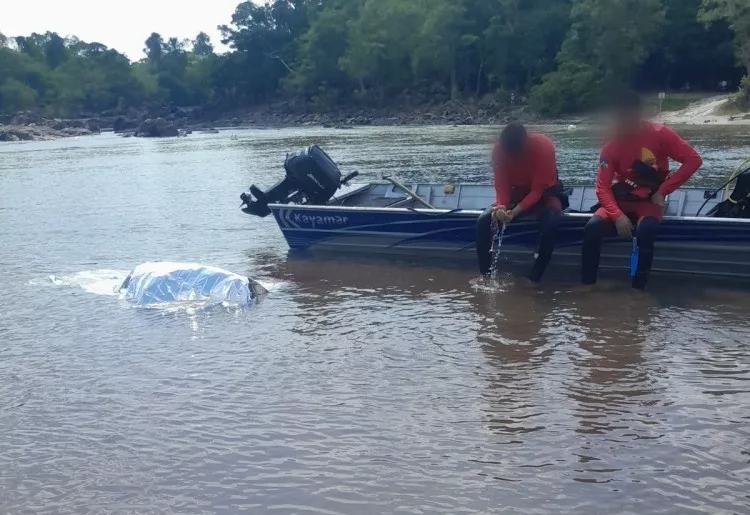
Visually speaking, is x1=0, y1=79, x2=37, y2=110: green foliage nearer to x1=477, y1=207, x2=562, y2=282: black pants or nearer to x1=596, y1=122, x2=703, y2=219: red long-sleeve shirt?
x1=477, y1=207, x2=562, y2=282: black pants

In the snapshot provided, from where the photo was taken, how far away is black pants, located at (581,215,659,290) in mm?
7500

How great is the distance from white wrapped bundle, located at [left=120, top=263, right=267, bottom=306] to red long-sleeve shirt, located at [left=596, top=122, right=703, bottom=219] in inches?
145

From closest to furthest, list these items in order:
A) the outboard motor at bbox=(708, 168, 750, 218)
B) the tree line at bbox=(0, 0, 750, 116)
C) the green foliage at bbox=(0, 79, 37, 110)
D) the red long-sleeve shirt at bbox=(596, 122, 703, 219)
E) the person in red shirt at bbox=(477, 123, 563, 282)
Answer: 1. the red long-sleeve shirt at bbox=(596, 122, 703, 219)
2. the outboard motor at bbox=(708, 168, 750, 218)
3. the person in red shirt at bbox=(477, 123, 563, 282)
4. the tree line at bbox=(0, 0, 750, 116)
5. the green foliage at bbox=(0, 79, 37, 110)

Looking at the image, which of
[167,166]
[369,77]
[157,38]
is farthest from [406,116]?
[157,38]

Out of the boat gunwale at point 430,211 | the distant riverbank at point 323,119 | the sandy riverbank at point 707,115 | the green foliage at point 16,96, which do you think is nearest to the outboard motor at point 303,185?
the boat gunwale at point 430,211

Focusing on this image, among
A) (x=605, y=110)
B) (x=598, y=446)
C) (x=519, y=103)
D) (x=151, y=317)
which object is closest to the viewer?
(x=598, y=446)

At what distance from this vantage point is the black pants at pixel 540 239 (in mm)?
8117

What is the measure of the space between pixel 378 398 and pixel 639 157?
13.1ft

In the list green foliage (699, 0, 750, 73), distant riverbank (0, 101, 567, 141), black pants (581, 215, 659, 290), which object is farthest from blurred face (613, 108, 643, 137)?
green foliage (699, 0, 750, 73)

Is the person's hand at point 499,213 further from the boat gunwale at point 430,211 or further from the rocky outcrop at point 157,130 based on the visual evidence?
the rocky outcrop at point 157,130

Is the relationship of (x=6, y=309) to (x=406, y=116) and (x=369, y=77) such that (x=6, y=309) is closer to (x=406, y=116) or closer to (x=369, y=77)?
(x=406, y=116)

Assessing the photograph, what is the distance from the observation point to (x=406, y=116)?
2781 inches

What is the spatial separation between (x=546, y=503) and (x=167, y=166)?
26869 mm

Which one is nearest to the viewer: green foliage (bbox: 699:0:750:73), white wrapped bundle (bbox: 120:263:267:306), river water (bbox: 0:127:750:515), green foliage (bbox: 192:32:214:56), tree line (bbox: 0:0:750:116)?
river water (bbox: 0:127:750:515)
